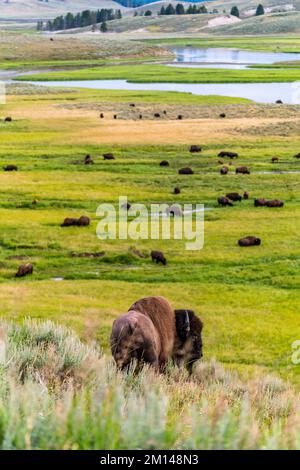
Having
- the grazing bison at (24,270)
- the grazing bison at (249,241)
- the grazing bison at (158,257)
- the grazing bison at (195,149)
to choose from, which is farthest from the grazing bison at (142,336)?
the grazing bison at (195,149)

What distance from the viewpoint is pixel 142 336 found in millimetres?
10859

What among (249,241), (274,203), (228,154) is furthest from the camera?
(228,154)

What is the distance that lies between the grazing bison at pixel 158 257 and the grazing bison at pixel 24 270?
3.75 m

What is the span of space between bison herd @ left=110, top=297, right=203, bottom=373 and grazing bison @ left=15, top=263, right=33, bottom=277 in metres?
10.9

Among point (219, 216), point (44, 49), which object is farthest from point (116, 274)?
point (44, 49)

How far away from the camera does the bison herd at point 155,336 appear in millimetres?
10844

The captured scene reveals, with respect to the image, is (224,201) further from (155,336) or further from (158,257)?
(155,336)

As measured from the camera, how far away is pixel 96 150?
4525cm

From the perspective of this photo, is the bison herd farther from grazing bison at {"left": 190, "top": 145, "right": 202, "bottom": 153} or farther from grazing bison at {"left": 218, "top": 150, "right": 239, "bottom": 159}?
grazing bison at {"left": 190, "top": 145, "right": 202, "bottom": 153}
